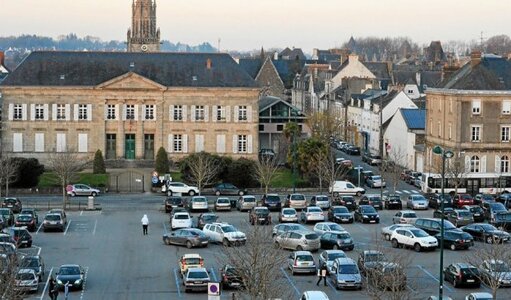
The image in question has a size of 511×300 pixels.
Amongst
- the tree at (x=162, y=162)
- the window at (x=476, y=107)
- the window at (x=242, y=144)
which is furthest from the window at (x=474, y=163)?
the tree at (x=162, y=162)

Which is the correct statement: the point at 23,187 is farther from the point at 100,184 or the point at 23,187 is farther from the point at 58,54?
the point at 58,54

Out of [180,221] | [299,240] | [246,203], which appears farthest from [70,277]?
[246,203]

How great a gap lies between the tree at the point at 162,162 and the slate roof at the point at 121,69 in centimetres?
678

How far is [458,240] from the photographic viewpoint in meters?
51.6

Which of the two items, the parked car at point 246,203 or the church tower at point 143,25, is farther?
the church tower at point 143,25

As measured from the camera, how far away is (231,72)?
92875 mm

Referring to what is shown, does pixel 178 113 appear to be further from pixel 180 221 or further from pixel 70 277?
pixel 70 277

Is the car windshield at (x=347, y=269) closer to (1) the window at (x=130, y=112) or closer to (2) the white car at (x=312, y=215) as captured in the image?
(2) the white car at (x=312, y=215)

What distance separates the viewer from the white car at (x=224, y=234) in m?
51.2

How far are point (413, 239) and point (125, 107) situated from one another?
146 ft

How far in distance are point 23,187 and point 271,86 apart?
2957 inches

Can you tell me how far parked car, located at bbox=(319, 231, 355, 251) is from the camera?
51125 mm

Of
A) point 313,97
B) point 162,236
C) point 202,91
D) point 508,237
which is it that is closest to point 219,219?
point 162,236

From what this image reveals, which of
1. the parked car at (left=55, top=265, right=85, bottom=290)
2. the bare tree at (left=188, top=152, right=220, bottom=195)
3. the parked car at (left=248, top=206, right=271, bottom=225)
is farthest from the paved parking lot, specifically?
the bare tree at (left=188, top=152, right=220, bottom=195)
